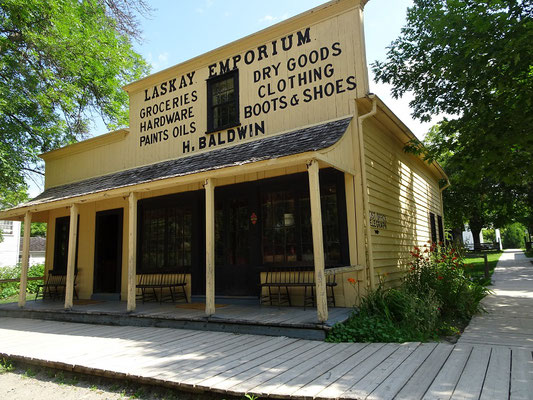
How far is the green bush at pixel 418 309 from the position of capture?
481 centimetres

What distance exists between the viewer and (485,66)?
702cm

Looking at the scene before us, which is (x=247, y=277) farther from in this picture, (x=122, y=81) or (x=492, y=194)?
(x=492, y=194)

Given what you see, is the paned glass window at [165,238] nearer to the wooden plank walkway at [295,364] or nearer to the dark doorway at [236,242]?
the dark doorway at [236,242]

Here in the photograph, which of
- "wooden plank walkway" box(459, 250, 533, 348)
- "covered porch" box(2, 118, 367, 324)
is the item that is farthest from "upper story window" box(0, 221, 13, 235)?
"wooden plank walkway" box(459, 250, 533, 348)

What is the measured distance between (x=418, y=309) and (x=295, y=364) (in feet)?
7.43

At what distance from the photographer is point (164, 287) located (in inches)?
339

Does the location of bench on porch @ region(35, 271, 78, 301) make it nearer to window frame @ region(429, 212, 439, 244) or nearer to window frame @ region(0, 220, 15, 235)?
window frame @ region(429, 212, 439, 244)

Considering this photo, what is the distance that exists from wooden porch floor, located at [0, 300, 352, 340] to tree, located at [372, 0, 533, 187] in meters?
5.12

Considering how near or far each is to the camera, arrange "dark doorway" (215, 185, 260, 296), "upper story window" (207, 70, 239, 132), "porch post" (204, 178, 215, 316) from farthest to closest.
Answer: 1. "upper story window" (207, 70, 239, 132)
2. "dark doorway" (215, 185, 260, 296)
3. "porch post" (204, 178, 215, 316)

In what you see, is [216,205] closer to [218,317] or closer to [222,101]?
[222,101]

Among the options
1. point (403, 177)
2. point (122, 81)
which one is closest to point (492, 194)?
point (403, 177)

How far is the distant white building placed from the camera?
24453 mm

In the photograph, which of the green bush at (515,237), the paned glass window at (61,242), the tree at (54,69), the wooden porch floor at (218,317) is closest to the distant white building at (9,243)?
the tree at (54,69)

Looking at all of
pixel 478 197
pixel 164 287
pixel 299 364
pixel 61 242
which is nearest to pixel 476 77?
pixel 299 364
